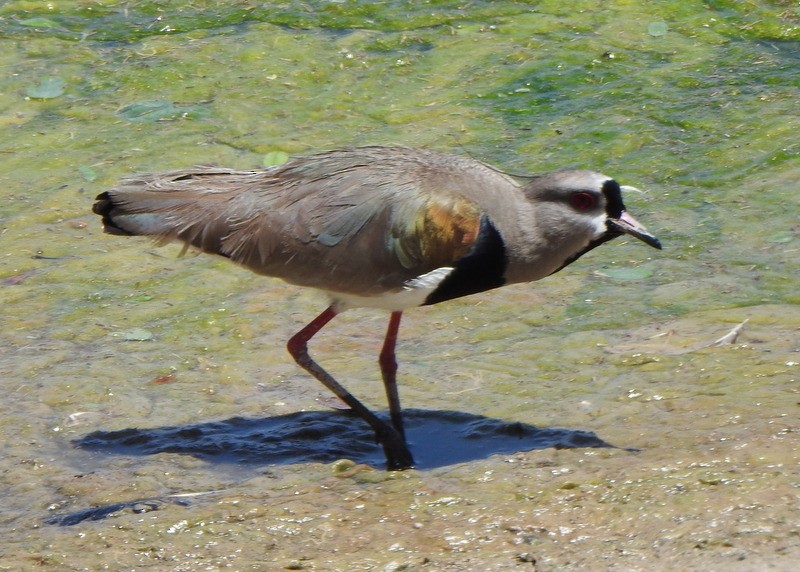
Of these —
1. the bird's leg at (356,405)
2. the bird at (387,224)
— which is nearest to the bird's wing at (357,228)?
the bird at (387,224)

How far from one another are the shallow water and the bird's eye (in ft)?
2.84

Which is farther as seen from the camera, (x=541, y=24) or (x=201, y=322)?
(x=541, y=24)

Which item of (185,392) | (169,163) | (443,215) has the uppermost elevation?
(443,215)

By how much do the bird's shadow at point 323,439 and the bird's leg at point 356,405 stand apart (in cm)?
7

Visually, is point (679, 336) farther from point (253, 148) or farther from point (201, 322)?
point (253, 148)

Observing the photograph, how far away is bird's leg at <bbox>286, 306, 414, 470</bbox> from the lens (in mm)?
5059

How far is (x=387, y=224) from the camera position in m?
4.95

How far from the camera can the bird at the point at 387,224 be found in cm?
493

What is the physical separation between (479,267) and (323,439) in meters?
1.05

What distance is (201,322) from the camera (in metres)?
6.12

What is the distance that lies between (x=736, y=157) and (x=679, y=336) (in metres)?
2.12

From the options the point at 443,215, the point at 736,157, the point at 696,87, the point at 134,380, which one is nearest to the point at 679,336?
the point at 443,215

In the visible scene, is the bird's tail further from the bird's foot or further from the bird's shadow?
the bird's foot

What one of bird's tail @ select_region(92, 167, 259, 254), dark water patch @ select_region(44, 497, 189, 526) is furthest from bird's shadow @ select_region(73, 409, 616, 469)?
bird's tail @ select_region(92, 167, 259, 254)
